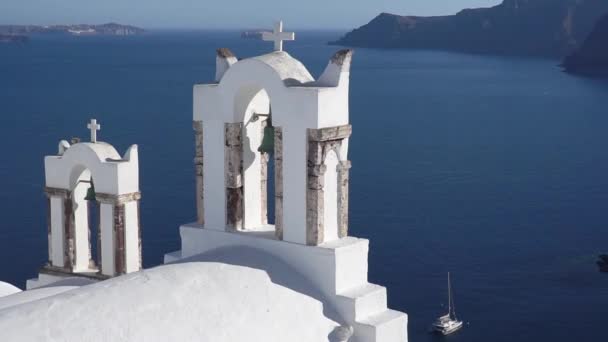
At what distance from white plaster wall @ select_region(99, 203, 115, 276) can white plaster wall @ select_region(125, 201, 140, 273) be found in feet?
0.61

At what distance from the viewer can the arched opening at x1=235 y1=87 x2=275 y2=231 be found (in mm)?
10312

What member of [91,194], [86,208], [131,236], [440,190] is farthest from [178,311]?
[440,190]

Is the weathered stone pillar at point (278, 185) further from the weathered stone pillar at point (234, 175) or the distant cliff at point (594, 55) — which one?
the distant cliff at point (594, 55)

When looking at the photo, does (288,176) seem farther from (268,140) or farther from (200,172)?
(200,172)

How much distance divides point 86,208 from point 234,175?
10.0 feet

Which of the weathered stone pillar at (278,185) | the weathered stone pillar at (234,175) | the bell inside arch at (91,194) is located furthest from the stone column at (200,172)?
the bell inside arch at (91,194)

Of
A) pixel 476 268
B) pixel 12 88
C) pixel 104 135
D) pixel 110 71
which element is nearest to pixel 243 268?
pixel 476 268

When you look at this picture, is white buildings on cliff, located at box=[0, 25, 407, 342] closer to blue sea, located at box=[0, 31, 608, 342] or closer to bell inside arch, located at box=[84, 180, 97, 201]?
bell inside arch, located at box=[84, 180, 97, 201]

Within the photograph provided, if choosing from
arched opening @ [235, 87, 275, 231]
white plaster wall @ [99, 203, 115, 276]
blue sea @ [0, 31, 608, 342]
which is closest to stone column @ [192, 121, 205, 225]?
arched opening @ [235, 87, 275, 231]

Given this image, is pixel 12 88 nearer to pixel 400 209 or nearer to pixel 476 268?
pixel 400 209

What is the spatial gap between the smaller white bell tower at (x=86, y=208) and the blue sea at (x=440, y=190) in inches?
1148

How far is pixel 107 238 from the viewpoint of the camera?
38.4ft

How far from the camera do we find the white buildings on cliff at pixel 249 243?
794 cm

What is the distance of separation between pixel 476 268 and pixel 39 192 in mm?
26581
